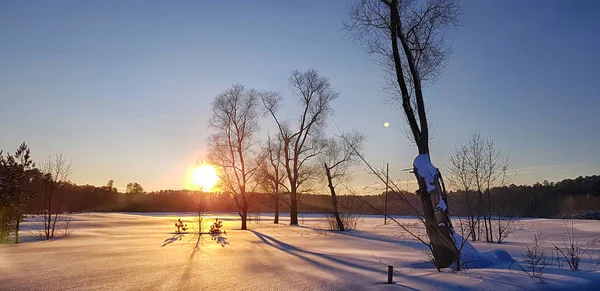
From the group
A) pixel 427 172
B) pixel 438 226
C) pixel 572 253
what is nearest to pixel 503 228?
pixel 572 253

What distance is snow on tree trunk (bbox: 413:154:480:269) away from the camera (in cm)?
780

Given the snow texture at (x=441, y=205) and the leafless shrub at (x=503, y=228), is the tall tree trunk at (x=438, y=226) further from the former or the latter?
the leafless shrub at (x=503, y=228)

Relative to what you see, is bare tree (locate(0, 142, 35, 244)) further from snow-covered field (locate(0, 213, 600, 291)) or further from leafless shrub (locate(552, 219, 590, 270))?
leafless shrub (locate(552, 219, 590, 270))

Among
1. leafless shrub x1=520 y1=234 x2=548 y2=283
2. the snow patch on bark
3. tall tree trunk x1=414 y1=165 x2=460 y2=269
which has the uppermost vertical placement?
the snow patch on bark

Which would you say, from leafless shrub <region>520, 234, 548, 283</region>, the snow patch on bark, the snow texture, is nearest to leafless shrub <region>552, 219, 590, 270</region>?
leafless shrub <region>520, 234, 548, 283</region>

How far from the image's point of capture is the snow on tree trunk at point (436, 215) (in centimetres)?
780

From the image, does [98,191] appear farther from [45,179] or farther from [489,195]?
[489,195]

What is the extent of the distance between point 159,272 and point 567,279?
7098 mm

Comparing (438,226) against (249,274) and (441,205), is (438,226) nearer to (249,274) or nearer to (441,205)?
(441,205)

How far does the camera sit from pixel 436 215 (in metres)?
7.99

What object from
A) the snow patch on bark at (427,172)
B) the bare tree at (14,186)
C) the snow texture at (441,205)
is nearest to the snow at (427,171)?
the snow patch on bark at (427,172)

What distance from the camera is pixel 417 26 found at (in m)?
8.81

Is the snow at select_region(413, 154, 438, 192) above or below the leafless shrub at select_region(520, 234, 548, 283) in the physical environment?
above

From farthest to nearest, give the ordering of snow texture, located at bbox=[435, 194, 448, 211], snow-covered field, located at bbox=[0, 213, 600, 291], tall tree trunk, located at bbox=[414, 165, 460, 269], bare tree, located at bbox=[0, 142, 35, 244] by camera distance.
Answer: bare tree, located at bbox=[0, 142, 35, 244] < snow texture, located at bbox=[435, 194, 448, 211] < tall tree trunk, located at bbox=[414, 165, 460, 269] < snow-covered field, located at bbox=[0, 213, 600, 291]
